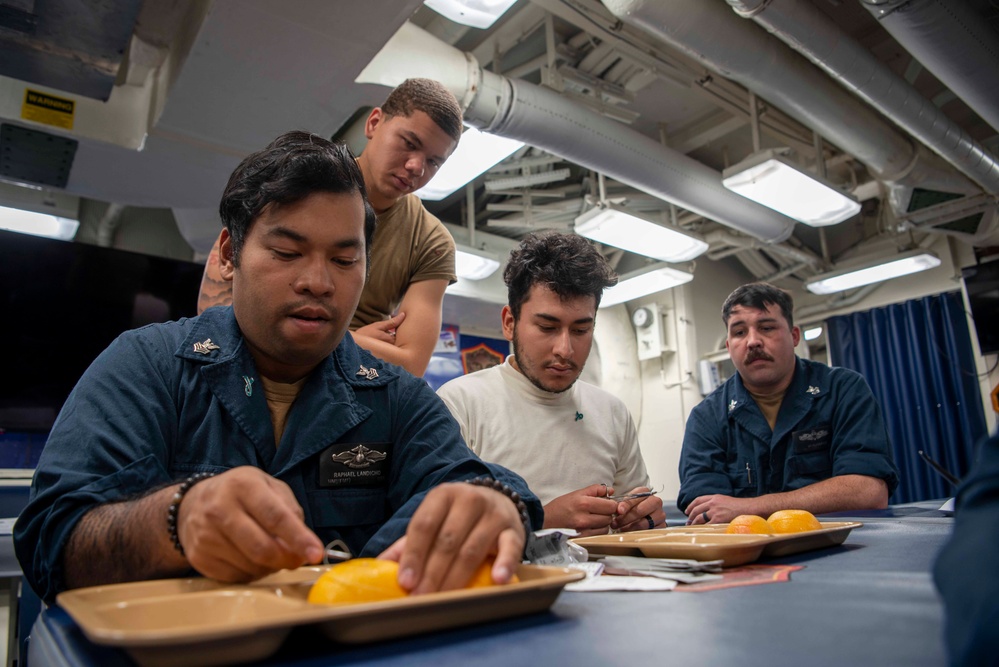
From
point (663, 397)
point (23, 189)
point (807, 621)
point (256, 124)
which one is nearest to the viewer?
point (807, 621)

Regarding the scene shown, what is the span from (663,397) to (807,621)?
6.14 m

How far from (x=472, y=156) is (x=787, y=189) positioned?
1862 millimetres

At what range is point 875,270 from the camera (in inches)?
199

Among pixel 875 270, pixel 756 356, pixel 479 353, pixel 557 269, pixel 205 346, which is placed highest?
pixel 875 270

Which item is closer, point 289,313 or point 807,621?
point 807,621

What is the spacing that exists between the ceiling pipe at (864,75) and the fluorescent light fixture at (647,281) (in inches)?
78.9

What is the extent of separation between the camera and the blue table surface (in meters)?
0.47

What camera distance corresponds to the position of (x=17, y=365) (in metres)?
3.45

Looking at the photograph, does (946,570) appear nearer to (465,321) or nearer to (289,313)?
(289,313)

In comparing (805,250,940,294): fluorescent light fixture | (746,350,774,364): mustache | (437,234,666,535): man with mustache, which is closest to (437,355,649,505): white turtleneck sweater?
(437,234,666,535): man with mustache

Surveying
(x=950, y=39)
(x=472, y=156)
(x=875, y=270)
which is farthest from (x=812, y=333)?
(x=472, y=156)

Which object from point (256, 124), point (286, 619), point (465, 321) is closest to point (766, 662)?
point (286, 619)

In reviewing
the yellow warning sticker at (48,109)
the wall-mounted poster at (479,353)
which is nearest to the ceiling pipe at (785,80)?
the yellow warning sticker at (48,109)

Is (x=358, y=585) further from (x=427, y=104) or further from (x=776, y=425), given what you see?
(x=776, y=425)
